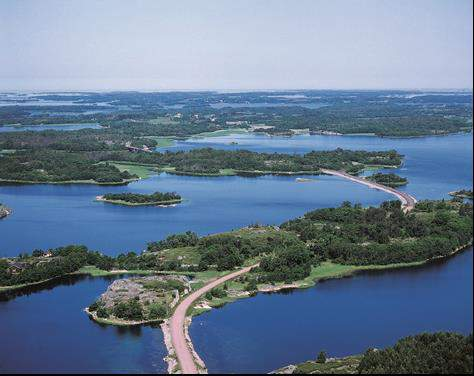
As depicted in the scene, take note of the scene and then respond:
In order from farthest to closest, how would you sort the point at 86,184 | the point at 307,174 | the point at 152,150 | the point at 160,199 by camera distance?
the point at 152,150 → the point at 307,174 → the point at 86,184 → the point at 160,199

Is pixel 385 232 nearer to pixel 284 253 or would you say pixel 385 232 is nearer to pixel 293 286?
pixel 284 253

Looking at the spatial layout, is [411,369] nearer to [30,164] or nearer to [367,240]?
[367,240]

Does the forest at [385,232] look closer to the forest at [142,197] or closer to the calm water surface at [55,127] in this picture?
the forest at [142,197]

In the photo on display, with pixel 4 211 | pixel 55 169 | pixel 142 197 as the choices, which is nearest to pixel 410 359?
pixel 142 197

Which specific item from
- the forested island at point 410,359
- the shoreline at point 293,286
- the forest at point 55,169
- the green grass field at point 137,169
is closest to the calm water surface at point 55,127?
the forest at point 55,169

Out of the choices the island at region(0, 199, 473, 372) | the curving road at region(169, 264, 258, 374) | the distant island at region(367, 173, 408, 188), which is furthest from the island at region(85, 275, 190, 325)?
the distant island at region(367, 173, 408, 188)

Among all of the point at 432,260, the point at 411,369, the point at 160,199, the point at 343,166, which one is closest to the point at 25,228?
the point at 160,199
